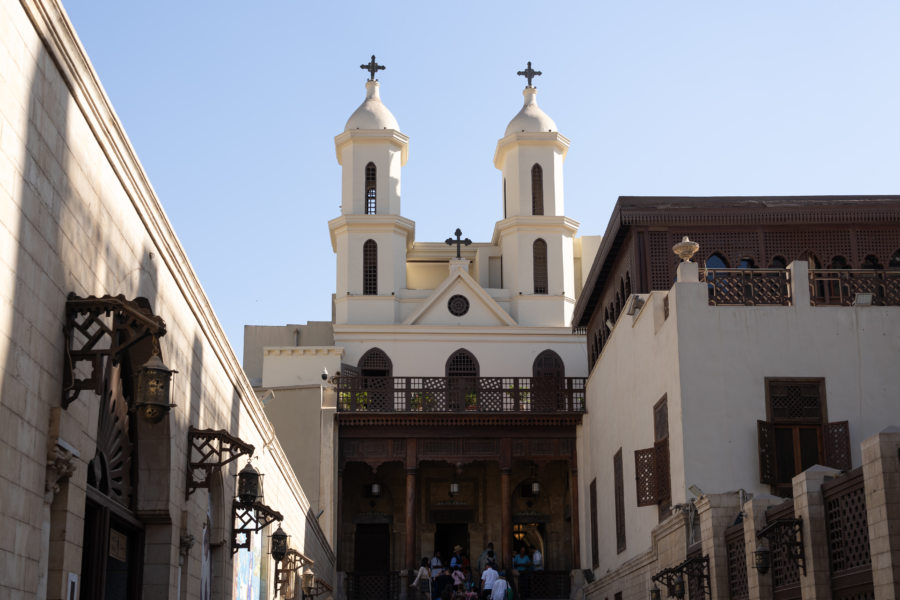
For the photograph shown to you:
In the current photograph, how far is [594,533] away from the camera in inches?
1082

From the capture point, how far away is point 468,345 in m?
36.3

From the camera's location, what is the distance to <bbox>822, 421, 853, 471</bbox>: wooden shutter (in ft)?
57.8

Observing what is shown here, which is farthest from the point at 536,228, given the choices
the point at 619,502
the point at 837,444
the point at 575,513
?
the point at 837,444

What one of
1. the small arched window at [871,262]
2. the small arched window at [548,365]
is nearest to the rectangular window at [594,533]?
the small arched window at [548,365]

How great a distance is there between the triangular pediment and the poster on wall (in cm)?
2047

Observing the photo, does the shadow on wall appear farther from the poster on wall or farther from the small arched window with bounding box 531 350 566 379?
the small arched window with bounding box 531 350 566 379

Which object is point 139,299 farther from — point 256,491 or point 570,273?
point 570,273

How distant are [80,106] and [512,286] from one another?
1239 inches

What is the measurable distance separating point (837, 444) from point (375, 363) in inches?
778

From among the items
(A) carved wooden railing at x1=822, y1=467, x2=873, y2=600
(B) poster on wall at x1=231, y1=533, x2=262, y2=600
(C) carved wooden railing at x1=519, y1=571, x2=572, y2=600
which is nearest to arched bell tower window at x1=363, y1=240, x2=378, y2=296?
(C) carved wooden railing at x1=519, y1=571, x2=572, y2=600

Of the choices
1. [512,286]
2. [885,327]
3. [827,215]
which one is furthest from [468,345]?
[885,327]

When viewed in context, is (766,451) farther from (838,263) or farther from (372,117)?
(372,117)

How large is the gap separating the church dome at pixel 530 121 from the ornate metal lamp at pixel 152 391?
3298 cm

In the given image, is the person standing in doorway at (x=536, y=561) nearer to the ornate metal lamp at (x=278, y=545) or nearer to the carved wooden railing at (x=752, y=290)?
the carved wooden railing at (x=752, y=290)
